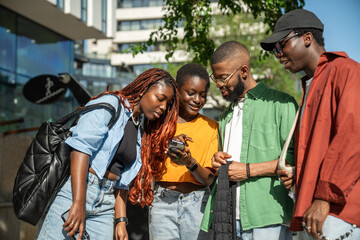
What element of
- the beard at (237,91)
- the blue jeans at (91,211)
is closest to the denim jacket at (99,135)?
the blue jeans at (91,211)

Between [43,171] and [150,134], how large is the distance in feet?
3.50

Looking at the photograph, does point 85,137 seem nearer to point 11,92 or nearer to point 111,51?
point 11,92

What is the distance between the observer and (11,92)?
12945 millimetres

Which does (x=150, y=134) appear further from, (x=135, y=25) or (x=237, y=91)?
(x=135, y=25)

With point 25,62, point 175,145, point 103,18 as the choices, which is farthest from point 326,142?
point 103,18

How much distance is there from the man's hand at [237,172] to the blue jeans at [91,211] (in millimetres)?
861

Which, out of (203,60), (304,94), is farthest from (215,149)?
(203,60)

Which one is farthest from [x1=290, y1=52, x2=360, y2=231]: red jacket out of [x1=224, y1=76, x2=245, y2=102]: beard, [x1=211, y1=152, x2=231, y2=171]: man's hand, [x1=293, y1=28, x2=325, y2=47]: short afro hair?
[x1=224, y1=76, x2=245, y2=102]: beard

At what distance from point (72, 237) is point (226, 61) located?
1700mm

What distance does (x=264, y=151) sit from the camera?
2783 mm

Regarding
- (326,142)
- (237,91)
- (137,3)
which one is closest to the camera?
(326,142)

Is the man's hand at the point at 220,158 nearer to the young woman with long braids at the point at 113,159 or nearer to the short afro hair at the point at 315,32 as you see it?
the young woman with long braids at the point at 113,159

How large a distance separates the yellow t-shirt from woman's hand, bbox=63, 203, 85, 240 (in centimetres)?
97

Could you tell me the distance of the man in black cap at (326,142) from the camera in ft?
6.69
